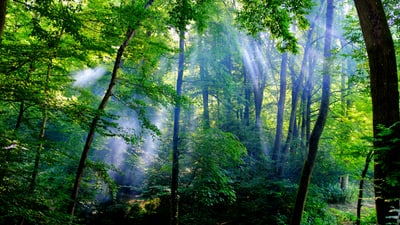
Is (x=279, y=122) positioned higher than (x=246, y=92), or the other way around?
(x=246, y=92)

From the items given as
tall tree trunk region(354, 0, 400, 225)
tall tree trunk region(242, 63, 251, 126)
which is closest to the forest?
tall tree trunk region(354, 0, 400, 225)

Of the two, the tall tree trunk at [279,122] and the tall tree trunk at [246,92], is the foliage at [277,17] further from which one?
the tall tree trunk at [246,92]

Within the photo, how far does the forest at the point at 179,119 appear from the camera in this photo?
3889mm

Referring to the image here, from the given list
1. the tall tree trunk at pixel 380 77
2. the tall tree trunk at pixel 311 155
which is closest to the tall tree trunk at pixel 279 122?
the tall tree trunk at pixel 311 155

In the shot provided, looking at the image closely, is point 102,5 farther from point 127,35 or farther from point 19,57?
point 19,57

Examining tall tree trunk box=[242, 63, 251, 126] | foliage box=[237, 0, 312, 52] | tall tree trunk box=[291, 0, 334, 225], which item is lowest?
tall tree trunk box=[291, 0, 334, 225]

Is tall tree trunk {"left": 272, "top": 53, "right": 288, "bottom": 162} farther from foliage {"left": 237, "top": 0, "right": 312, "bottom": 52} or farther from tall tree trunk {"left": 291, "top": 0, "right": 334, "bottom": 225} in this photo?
foliage {"left": 237, "top": 0, "right": 312, "bottom": 52}

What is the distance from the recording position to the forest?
3.89 m

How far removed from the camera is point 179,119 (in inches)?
419

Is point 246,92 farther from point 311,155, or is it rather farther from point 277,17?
point 277,17

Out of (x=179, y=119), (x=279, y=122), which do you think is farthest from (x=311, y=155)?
(x=279, y=122)

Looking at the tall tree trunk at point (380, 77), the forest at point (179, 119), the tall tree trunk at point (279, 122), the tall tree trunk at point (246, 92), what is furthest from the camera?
the tall tree trunk at point (246, 92)

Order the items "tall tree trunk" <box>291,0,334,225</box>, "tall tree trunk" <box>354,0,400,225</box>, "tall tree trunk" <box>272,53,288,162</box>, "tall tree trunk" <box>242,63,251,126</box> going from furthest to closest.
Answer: "tall tree trunk" <box>242,63,251,126</box> < "tall tree trunk" <box>272,53,288,162</box> < "tall tree trunk" <box>291,0,334,225</box> < "tall tree trunk" <box>354,0,400,225</box>

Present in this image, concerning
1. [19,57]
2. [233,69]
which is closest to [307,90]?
[233,69]
